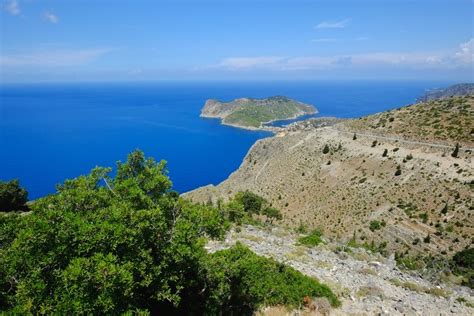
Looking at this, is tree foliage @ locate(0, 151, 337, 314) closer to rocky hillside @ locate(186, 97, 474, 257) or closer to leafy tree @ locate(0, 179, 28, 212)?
rocky hillside @ locate(186, 97, 474, 257)

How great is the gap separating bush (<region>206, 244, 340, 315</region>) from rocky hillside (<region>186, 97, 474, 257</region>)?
22.8m

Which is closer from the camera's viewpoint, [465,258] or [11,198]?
[465,258]

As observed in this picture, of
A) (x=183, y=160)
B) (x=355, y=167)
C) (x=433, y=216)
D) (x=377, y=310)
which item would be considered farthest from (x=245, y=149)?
(x=377, y=310)

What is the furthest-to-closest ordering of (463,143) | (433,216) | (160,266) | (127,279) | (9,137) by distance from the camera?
(9,137) → (463,143) → (433,216) → (160,266) → (127,279)

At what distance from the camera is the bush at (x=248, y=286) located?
48.0ft

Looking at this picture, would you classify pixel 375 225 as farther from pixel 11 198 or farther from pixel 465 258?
pixel 11 198

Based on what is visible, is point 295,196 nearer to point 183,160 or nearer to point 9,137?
point 183,160

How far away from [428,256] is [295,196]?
28.4 metres

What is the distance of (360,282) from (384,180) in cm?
3913

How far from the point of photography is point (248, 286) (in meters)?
16.0

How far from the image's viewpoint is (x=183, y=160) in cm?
16238

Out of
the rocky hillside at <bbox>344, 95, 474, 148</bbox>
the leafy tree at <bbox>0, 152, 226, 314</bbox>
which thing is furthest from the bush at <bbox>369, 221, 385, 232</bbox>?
the leafy tree at <bbox>0, 152, 226, 314</bbox>

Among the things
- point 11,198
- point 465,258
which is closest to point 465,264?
point 465,258

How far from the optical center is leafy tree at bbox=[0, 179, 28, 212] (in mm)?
38750
